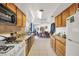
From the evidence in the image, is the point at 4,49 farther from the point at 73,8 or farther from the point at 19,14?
the point at 73,8

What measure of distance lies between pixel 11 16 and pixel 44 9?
53cm

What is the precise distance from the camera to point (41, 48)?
1.98m

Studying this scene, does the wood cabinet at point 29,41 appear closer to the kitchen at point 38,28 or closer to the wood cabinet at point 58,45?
the kitchen at point 38,28

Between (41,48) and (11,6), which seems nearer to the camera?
(11,6)

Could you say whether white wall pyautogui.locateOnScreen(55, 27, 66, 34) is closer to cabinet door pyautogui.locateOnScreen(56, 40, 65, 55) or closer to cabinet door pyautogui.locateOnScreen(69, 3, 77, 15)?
cabinet door pyautogui.locateOnScreen(56, 40, 65, 55)

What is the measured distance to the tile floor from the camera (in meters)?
1.89

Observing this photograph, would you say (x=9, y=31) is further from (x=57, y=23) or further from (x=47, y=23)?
(x=57, y=23)

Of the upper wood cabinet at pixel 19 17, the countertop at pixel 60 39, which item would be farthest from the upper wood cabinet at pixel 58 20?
the upper wood cabinet at pixel 19 17

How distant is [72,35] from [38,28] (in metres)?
0.55

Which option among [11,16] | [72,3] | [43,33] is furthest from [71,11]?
[11,16]

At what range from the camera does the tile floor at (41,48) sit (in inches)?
74.5

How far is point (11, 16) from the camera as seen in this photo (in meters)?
1.93

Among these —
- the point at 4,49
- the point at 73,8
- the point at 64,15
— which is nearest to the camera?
the point at 4,49

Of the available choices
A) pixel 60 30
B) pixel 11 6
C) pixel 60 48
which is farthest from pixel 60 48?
pixel 11 6
